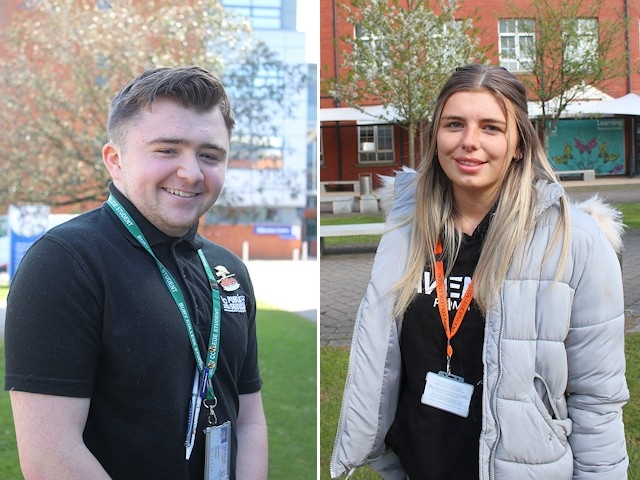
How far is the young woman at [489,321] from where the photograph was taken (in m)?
1.46

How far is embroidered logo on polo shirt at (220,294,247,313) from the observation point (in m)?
1.46

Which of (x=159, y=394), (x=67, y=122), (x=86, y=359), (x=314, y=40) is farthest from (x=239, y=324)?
(x=67, y=122)

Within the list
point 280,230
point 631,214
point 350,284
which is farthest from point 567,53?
point 280,230

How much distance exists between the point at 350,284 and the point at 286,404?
1791 mm

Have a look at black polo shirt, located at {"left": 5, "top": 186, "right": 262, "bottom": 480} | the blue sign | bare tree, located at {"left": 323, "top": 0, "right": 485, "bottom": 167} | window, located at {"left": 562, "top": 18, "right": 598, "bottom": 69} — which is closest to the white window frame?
the blue sign

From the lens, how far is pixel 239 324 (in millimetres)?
1475

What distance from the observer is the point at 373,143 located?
1811 centimetres

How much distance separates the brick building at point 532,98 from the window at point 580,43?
1.70ft

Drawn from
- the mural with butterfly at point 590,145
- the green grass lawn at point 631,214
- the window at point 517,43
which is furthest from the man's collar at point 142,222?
the mural with butterfly at point 590,145

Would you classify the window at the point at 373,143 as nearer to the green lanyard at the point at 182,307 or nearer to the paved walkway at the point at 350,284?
the paved walkway at the point at 350,284

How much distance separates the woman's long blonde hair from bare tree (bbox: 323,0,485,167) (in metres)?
5.90

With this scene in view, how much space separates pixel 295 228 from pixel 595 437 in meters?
10.6

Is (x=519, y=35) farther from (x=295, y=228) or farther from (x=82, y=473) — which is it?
(x=82, y=473)

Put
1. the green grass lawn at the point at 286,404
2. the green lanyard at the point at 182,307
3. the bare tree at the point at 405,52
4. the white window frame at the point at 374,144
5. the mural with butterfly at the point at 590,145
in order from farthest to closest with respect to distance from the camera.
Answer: the white window frame at the point at 374,144, the mural with butterfly at the point at 590,145, the bare tree at the point at 405,52, the green grass lawn at the point at 286,404, the green lanyard at the point at 182,307
